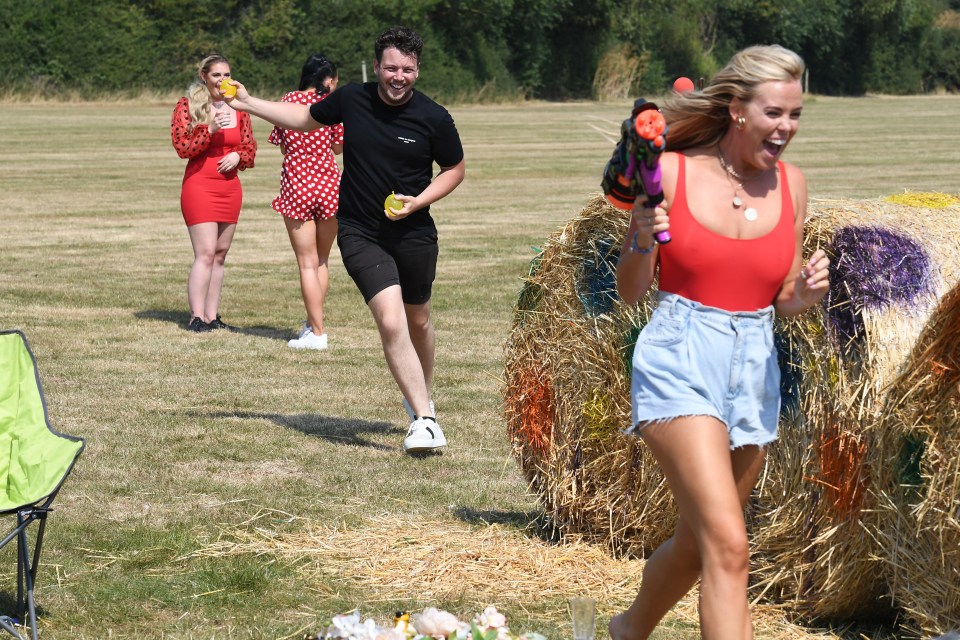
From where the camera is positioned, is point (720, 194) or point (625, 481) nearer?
point (720, 194)

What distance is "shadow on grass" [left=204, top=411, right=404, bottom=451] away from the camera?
7.63 metres

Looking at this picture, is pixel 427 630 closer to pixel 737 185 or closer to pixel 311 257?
pixel 737 185

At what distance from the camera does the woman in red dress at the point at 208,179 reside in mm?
10617

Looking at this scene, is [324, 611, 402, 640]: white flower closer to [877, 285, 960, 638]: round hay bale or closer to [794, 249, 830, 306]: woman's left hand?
[794, 249, 830, 306]: woman's left hand

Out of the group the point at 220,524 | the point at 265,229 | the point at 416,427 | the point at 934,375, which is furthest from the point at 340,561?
the point at 265,229

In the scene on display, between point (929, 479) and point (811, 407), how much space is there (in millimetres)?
615

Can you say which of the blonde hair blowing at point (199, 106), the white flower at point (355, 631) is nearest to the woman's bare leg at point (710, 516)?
the white flower at point (355, 631)

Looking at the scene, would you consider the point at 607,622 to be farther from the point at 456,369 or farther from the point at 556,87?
the point at 556,87

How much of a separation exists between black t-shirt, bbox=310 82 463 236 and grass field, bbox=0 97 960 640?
1.26 metres

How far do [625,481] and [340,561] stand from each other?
1.21 metres

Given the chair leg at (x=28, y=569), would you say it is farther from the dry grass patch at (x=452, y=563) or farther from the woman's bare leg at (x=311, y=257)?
the woman's bare leg at (x=311, y=257)

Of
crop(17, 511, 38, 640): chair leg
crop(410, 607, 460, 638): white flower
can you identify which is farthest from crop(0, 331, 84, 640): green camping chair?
crop(410, 607, 460, 638): white flower

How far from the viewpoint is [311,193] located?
10.2 m

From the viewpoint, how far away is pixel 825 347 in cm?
478
